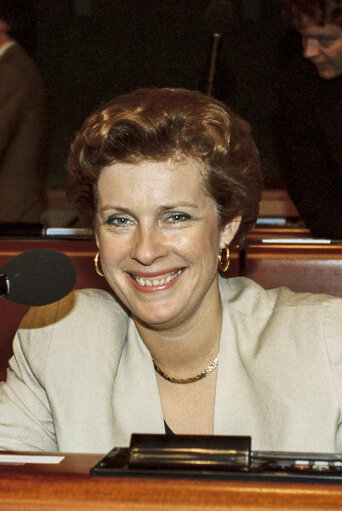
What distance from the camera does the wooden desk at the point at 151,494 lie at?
682mm

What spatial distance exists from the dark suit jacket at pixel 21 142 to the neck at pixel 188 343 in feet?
5.61

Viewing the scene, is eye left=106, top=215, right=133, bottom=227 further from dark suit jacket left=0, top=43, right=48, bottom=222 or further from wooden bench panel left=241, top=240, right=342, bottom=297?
dark suit jacket left=0, top=43, right=48, bottom=222

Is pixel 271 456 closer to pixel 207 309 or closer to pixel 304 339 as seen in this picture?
pixel 304 339

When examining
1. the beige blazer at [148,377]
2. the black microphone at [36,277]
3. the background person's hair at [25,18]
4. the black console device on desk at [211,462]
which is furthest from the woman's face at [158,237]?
the background person's hair at [25,18]

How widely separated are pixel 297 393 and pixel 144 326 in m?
0.37

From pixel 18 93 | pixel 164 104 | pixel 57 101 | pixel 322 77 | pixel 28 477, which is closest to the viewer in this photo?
pixel 28 477

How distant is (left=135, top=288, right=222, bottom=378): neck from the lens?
1602 mm

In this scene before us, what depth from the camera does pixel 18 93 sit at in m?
3.20

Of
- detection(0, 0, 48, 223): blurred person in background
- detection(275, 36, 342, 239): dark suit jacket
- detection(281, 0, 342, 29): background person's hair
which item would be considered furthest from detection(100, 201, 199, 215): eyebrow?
detection(0, 0, 48, 223): blurred person in background

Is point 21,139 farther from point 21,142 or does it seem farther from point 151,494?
point 151,494

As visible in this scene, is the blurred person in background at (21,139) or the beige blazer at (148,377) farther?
the blurred person in background at (21,139)

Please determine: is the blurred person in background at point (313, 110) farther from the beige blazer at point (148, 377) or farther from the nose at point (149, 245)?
the nose at point (149, 245)

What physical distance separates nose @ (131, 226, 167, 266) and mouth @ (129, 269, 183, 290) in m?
0.05

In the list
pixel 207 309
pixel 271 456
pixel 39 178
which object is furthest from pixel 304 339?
pixel 39 178
